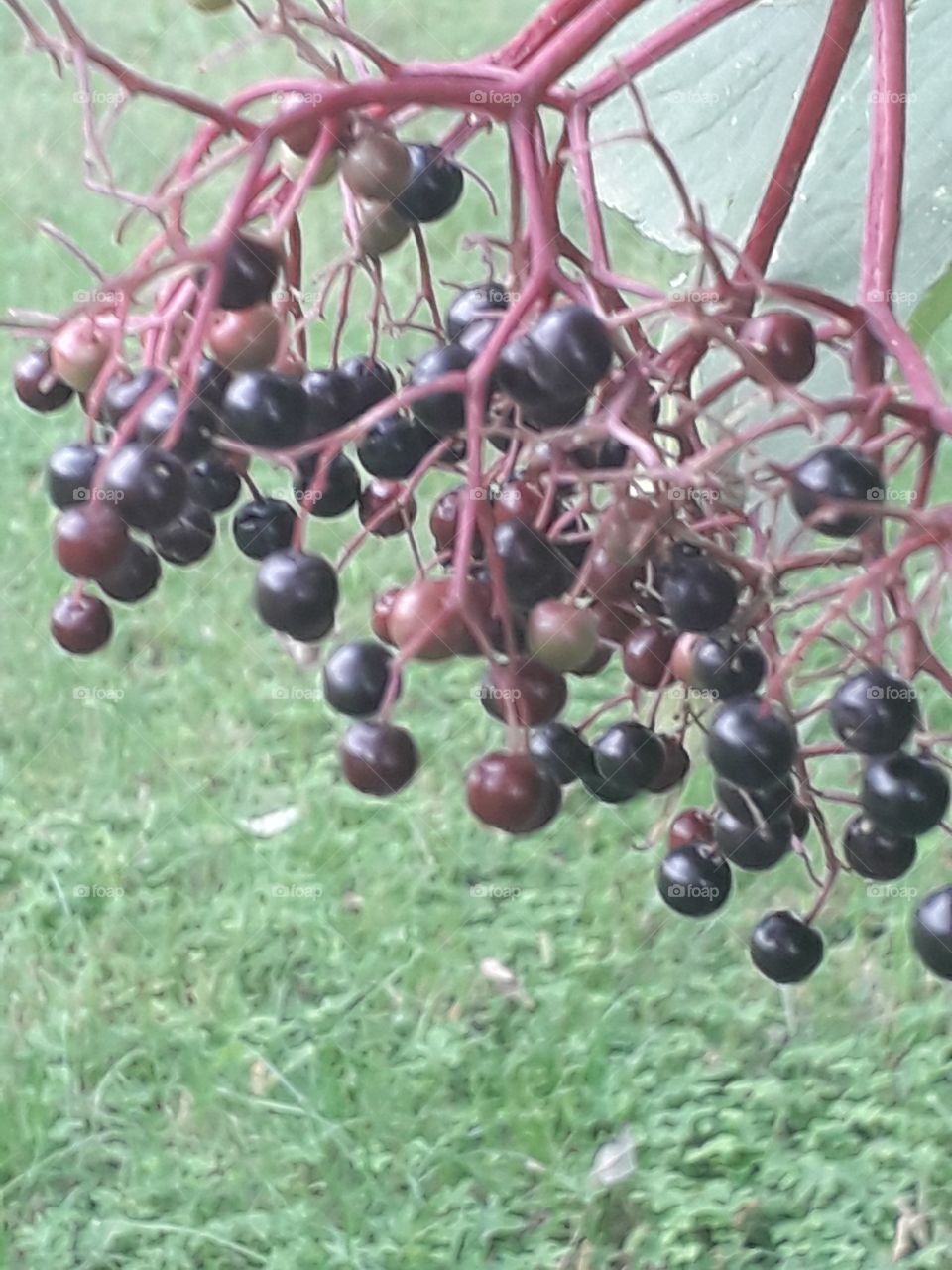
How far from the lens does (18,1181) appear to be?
5.47ft

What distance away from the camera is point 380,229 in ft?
1.91

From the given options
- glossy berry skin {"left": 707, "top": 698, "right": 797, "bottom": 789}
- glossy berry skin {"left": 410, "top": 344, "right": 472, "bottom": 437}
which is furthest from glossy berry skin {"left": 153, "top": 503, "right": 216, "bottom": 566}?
glossy berry skin {"left": 707, "top": 698, "right": 797, "bottom": 789}

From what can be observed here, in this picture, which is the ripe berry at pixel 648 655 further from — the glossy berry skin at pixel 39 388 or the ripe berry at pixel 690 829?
the glossy berry skin at pixel 39 388

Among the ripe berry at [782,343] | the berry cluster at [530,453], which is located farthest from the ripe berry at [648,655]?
the ripe berry at [782,343]

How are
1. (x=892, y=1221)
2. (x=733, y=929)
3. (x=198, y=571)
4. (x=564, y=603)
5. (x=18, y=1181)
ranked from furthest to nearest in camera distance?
(x=198, y=571) < (x=733, y=929) < (x=18, y=1181) < (x=892, y=1221) < (x=564, y=603)

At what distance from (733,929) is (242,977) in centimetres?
57

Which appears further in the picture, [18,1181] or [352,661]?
[18,1181]

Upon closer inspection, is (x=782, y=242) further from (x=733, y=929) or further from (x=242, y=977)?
(x=242, y=977)

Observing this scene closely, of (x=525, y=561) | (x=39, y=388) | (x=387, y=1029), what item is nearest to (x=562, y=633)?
(x=525, y=561)

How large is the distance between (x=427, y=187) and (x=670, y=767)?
0.25m

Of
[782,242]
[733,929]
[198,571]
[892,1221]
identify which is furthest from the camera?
[198,571]

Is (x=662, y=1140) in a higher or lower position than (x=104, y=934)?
higher

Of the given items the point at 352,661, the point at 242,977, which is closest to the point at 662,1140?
the point at 242,977

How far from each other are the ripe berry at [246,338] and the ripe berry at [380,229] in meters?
0.07
